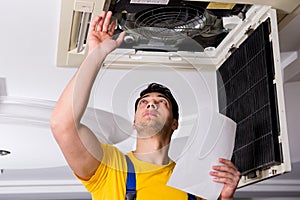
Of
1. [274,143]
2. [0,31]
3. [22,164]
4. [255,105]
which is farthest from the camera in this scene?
[22,164]

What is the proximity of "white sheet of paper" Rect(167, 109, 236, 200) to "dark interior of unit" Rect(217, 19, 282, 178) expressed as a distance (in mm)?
76

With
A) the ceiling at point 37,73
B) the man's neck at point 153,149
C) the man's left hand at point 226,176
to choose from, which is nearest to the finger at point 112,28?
the ceiling at point 37,73

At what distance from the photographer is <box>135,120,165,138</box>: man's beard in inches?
43.1

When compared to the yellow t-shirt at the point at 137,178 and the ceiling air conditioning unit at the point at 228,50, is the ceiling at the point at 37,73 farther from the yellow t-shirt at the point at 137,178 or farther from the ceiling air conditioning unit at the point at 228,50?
the yellow t-shirt at the point at 137,178

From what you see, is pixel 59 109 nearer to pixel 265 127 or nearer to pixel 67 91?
pixel 67 91

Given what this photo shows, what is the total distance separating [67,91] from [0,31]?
1.58ft

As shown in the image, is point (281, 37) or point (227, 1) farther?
point (281, 37)

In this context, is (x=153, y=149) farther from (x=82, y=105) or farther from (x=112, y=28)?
(x=112, y=28)

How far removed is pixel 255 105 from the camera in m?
1.20

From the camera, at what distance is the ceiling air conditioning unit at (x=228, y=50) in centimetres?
113

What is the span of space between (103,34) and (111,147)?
0.85 feet

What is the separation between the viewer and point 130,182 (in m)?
1.17

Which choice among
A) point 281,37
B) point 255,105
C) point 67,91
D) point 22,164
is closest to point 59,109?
point 67,91

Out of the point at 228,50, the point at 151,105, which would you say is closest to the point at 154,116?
the point at 151,105
